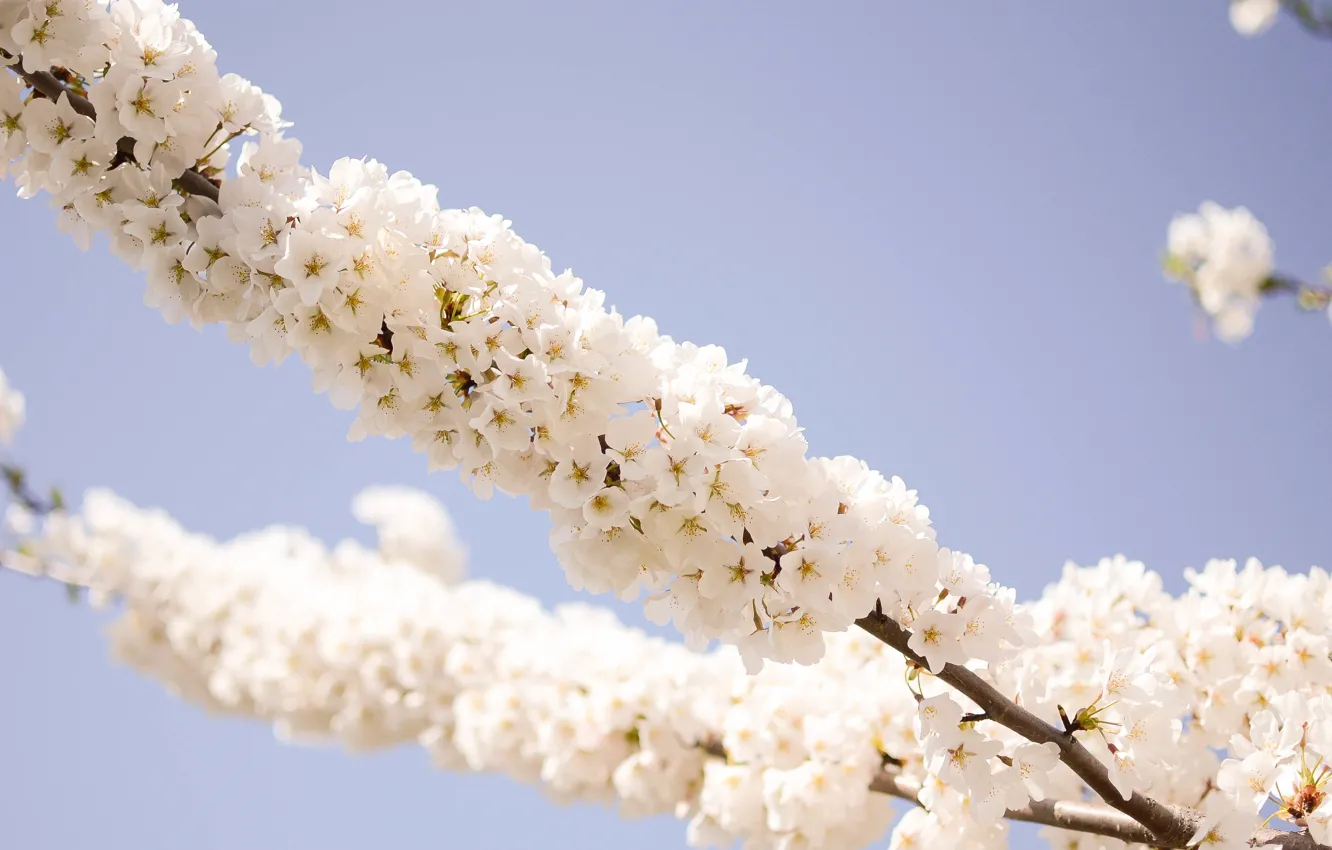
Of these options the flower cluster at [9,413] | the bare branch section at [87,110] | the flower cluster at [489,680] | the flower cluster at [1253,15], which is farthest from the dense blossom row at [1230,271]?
the flower cluster at [9,413]

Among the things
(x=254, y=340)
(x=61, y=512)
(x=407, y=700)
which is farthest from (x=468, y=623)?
(x=254, y=340)

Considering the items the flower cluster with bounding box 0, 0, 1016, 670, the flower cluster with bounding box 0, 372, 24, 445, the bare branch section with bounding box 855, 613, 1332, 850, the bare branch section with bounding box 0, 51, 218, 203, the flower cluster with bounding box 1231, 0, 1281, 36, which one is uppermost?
the flower cluster with bounding box 1231, 0, 1281, 36

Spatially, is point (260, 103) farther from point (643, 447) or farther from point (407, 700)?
point (407, 700)

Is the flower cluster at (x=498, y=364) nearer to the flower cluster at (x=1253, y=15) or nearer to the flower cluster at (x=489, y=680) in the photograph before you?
the flower cluster at (x=489, y=680)

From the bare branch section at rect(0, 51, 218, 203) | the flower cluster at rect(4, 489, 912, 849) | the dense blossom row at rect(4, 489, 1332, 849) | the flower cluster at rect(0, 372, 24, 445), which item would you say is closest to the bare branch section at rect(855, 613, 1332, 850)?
the dense blossom row at rect(4, 489, 1332, 849)

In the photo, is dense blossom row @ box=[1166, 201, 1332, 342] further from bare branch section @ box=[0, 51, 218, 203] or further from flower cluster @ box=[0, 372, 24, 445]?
flower cluster @ box=[0, 372, 24, 445]

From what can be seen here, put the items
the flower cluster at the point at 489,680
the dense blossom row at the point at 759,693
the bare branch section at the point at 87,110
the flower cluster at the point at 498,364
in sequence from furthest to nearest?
the flower cluster at the point at 489,680 < the dense blossom row at the point at 759,693 < the bare branch section at the point at 87,110 < the flower cluster at the point at 498,364
